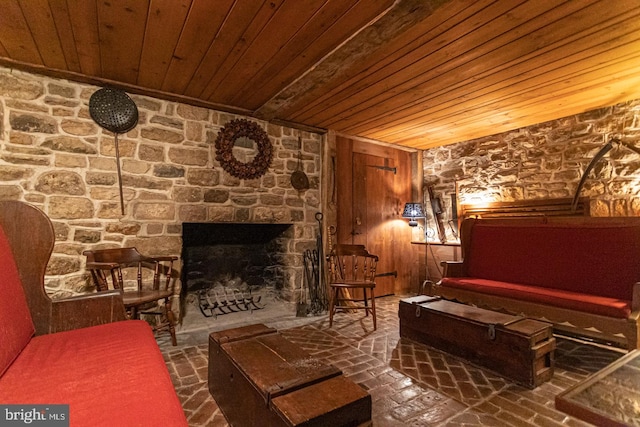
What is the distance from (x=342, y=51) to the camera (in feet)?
7.33

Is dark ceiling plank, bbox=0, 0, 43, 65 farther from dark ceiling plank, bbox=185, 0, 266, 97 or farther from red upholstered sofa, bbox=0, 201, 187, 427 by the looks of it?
red upholstered sofa, bbox=0, 201, 187, 427

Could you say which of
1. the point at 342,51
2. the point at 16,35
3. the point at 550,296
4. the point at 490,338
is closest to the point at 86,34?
the point at 16,35

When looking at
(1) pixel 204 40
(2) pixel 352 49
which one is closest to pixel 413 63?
(2) pixel 352 49

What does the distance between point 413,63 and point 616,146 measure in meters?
2.55

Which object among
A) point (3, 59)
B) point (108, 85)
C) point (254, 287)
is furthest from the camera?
point (254, 287)

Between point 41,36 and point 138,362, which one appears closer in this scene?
point 138,362

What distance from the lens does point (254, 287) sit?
423 cm

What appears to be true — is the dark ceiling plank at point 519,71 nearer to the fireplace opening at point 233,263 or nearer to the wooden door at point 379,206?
the wooden door at point 379,206

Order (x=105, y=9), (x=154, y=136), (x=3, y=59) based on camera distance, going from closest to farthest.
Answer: (x=105, y=9) < (x=3, y=59) < (x=154, y=136)

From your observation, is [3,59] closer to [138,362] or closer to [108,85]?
[108,85]

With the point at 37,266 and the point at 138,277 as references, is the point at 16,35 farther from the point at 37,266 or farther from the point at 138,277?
the point at 138,277

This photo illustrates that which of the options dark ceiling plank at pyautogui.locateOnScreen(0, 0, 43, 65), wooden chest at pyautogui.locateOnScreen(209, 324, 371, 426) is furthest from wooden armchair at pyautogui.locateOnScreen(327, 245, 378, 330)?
dark ceiling plank at pyautogui.locateOnScreen(0, 0, 43, 65)

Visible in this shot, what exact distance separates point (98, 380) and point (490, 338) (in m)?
2.27

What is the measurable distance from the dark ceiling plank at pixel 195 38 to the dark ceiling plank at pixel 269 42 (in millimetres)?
270
